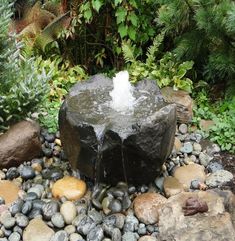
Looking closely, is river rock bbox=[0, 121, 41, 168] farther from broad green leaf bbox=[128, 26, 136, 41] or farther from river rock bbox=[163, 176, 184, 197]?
broad green leaf bbox=[128, 26, 136, 41]

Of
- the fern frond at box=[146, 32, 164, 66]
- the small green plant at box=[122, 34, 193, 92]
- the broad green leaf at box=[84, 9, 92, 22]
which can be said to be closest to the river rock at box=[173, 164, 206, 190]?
the small green plant at box=[122, 34, 193, 92]

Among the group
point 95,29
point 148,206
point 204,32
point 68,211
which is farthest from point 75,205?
point 95,29

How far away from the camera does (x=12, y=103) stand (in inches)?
171

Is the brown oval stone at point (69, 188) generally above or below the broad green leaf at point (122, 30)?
below

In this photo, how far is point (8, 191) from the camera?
407 cm

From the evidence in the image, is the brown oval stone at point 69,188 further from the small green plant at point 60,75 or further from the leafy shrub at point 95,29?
the leafy shrub at point 95,29

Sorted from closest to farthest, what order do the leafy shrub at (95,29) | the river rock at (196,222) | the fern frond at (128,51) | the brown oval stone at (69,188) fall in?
the river rock at (196,222)
the brown oval stone at (69,188)
the fern frond at (128,51)
the leafy shrub at (95,29)

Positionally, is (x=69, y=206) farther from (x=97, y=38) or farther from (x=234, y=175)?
(x=97, y=38)

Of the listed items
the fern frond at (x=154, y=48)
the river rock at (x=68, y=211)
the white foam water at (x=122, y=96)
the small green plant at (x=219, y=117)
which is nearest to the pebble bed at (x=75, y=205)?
the river rock at (x=68, y=211)

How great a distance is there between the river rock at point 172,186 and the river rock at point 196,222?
20cm

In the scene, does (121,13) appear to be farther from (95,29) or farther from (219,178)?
(219,178)

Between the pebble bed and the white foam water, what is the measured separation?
621 millimetres

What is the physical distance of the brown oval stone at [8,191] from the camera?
3997 mm

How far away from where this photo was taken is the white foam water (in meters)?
4.02
